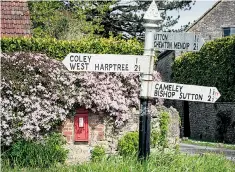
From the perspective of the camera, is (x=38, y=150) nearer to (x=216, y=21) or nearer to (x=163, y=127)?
(x=163, y=127)

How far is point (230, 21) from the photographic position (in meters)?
34.5

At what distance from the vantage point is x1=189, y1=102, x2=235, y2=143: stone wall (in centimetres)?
2739

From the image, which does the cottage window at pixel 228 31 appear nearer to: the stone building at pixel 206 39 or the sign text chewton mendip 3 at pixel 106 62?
the stone building at pixel 206 39

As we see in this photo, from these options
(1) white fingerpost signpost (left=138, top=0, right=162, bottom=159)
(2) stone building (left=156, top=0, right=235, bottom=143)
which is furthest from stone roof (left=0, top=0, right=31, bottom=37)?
(2) stone building (left=156, top=0, right=235, bottom=143)

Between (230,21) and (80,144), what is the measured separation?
79.0ft

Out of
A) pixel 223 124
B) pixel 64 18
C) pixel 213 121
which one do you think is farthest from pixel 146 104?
pixel 213 121

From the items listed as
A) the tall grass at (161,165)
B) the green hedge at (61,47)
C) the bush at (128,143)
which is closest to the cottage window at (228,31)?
the green hedge at (61,47)

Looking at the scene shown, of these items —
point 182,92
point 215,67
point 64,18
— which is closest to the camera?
point 182,92

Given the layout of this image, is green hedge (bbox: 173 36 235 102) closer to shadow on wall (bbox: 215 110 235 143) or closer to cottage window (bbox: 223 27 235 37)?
shadow on wall (bbox: 215 110 235 143)

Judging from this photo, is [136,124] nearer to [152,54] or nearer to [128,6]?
[152,54]

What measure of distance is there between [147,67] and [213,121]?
2281cm

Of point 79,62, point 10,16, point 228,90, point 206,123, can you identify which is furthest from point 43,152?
point 206,123

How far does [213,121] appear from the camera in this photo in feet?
96.0

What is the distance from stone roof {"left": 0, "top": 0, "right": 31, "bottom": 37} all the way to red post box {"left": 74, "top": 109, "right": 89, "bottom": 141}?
20.5ft
